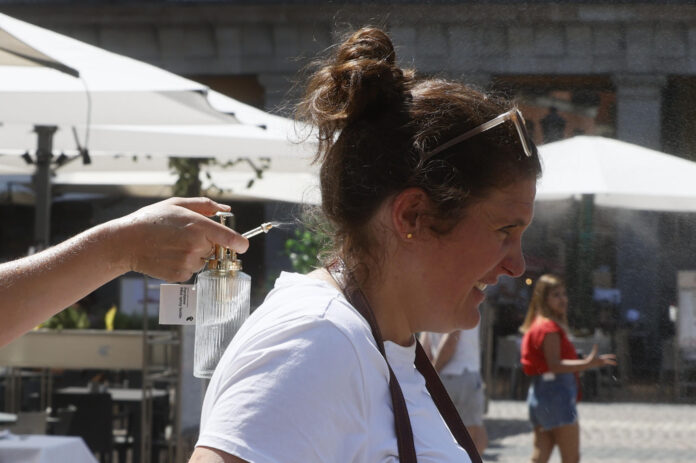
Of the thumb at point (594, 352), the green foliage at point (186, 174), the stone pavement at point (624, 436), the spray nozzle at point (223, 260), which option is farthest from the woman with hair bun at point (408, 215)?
the green foliage at point (186, 174)

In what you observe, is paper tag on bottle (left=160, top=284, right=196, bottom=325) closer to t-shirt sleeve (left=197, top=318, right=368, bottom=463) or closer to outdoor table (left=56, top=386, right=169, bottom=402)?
t-shirt sleeve (left=197, top=318, right=368, bottom=463)

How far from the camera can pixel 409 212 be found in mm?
1351

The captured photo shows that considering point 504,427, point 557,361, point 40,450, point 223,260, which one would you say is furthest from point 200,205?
point 504,427

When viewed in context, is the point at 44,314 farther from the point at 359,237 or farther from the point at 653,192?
the point at 653,192

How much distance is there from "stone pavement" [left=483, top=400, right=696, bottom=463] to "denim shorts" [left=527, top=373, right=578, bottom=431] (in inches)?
35.2

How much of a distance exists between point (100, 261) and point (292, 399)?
350 mm

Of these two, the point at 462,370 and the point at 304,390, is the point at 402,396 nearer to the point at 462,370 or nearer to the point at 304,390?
the point at 304,390

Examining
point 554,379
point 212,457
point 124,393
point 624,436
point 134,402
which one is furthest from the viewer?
point 624,436

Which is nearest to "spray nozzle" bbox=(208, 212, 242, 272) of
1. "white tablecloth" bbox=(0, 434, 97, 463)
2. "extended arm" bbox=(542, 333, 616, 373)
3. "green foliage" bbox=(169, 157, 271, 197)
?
"white tablecloth" bbox=(0, 434, 97, 463)

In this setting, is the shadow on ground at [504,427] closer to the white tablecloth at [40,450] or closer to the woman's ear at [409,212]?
the white tablecloth at [40,450]

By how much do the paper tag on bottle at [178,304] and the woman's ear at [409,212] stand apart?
332mm

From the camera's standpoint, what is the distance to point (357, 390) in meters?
1.16

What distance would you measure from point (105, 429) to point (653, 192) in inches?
132

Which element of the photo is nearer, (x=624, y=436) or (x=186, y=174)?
(x=624, y=436)
